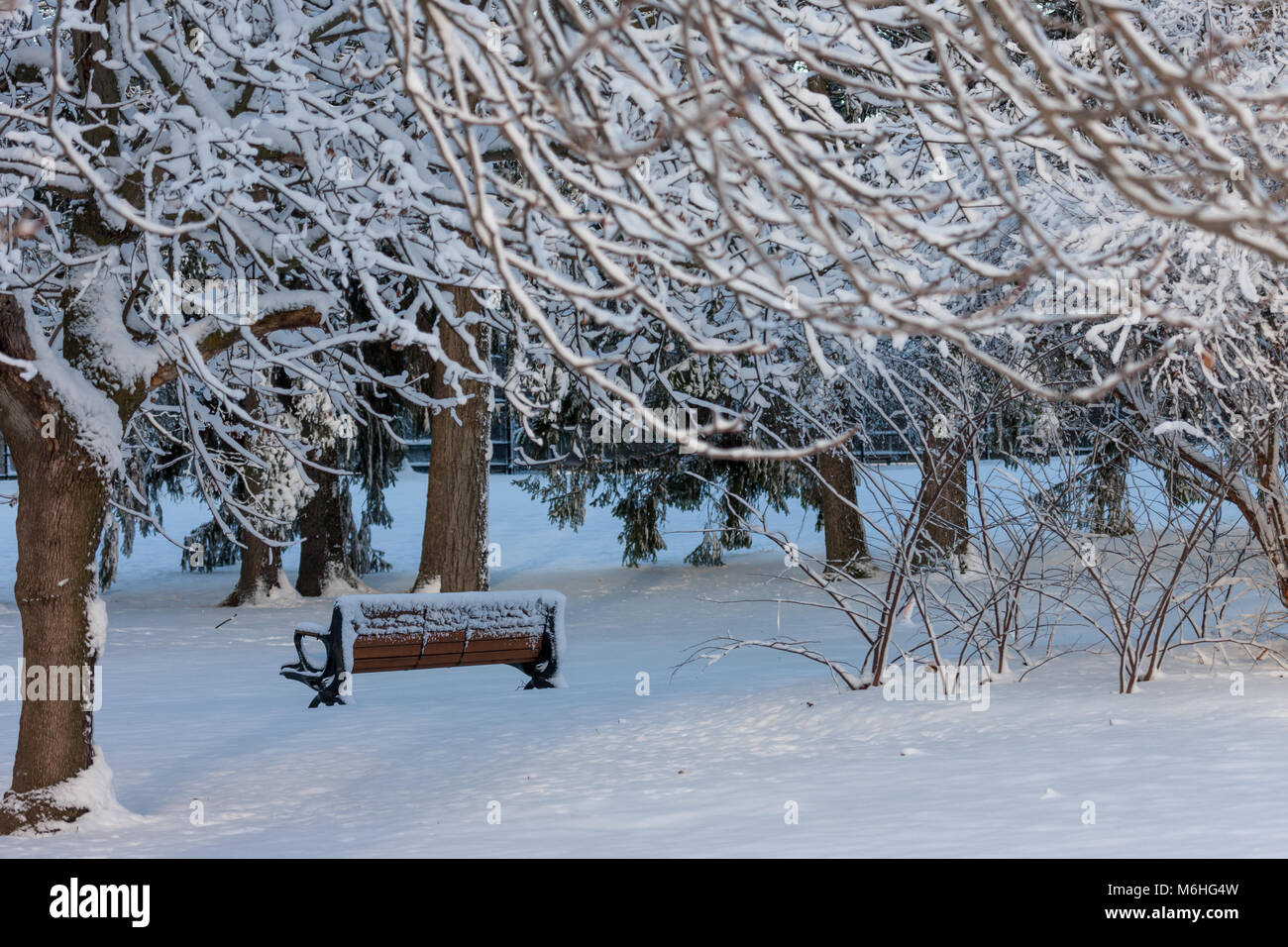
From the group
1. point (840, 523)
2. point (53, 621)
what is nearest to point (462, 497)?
point (840, 523)

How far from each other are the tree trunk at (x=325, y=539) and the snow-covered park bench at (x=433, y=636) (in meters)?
7.97

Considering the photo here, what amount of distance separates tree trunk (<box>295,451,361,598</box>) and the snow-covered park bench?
26.1 feet

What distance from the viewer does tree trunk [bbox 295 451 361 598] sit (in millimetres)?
16969

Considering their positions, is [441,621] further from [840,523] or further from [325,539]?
[325,539]

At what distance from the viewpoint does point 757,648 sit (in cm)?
1117

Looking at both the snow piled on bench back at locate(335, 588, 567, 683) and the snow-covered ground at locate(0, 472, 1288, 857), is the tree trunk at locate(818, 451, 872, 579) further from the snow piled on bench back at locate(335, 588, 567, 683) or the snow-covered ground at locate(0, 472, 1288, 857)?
the snow piled on bench back at locate(335, 588, 567, 683)

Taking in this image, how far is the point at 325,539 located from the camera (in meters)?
17.1

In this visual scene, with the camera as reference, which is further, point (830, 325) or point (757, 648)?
point (757, 648)

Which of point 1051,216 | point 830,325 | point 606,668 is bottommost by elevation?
point 606,668

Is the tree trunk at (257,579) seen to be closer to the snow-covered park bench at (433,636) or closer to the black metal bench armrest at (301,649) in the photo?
the black metal bench armrest at (301,649)
